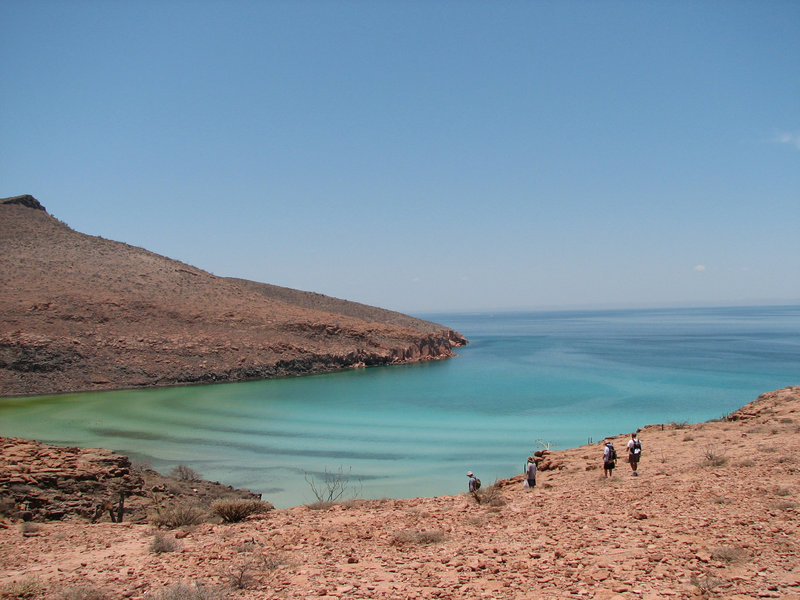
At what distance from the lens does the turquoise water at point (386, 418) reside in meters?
18.3

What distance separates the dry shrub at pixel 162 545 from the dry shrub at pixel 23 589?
156 centimetres

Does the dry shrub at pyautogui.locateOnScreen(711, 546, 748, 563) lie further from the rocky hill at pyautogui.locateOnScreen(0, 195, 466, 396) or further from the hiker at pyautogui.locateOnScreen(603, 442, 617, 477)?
the rocky hill at pyautogui.locateOnScreen(0, 195, 466, 396)

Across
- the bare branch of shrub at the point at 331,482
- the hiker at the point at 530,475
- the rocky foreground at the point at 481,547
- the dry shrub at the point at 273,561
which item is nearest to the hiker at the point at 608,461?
the rocky foreground at the point at 481,547

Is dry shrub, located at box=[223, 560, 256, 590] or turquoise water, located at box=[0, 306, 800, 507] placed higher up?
dry shrub, located at box=[223, 560, 256, 590]

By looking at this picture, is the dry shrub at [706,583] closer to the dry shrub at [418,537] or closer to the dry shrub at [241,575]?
the dry shrub at [418,537]

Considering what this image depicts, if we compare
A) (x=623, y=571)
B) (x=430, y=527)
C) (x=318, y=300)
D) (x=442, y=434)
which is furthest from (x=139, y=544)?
(x=318, y=300)

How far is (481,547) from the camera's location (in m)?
7.78

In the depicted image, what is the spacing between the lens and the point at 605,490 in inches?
421

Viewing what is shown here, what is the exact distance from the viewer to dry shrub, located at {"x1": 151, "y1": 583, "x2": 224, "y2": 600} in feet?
19.6

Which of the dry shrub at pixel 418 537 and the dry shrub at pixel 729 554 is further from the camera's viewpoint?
the dry shrub at pixel 418 537

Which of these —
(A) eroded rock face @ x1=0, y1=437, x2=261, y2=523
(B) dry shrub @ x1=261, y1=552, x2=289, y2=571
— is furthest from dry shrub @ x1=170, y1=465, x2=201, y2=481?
(B) dry shrub @ x1=261, y1=552, x2=289, y2=571

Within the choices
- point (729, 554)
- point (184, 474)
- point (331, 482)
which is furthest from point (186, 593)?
point (184, 474)

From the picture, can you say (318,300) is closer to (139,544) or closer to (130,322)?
(130,322)

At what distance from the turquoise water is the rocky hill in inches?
142
